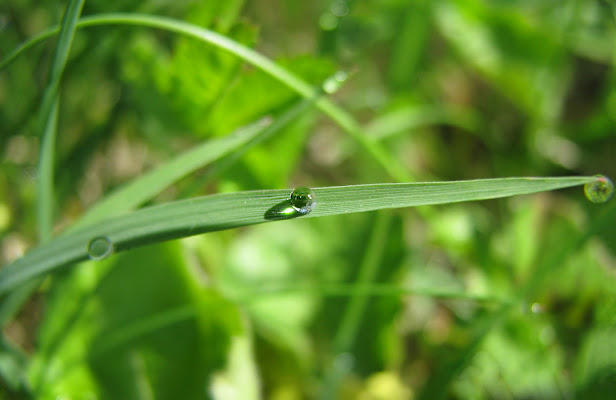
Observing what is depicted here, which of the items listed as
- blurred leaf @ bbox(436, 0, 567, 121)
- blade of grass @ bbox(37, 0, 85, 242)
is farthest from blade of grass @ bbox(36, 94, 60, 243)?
blurred leaf @ bbox(436, 0, 567, 121)

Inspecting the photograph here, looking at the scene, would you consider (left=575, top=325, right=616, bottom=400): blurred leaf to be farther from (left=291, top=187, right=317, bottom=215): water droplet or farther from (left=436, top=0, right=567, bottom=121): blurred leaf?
(left=436, top=0, right=567, bottom=121): blurred leaf

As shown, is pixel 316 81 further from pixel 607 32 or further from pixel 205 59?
pixel 607 32

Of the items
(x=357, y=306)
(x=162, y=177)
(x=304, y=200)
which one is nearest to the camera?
(x=304, y=200)

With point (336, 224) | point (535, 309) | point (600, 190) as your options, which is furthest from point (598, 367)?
point (336, 224)

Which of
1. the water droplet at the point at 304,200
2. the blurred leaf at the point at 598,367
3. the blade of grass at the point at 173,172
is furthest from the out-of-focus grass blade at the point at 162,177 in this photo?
the blurred leaf at the point at 598,367

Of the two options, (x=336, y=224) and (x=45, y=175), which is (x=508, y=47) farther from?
(x=45, y=175)
